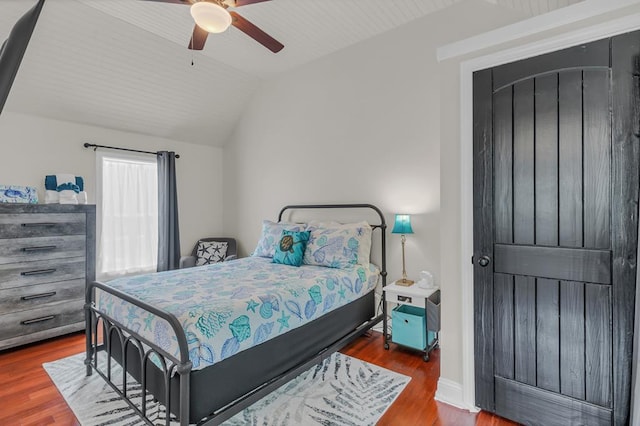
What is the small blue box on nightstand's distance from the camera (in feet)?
9.16

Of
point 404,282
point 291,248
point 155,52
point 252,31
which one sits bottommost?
point 404,282

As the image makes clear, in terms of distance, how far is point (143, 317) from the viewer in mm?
1982

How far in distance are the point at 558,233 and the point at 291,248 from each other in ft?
7.17

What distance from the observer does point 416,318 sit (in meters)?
2.81

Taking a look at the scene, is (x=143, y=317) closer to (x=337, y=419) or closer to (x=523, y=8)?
(x=337, y=419)

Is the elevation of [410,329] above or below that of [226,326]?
below

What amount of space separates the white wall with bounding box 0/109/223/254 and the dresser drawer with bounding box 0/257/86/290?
0.82 m

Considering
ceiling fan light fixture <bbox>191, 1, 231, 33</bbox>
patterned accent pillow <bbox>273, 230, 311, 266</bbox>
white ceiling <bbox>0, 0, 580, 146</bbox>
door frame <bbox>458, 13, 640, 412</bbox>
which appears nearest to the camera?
ceiling fan light fixture <bbox>191, 1, 231, 33</bbox>

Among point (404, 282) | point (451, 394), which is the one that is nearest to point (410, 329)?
point (404, 282)

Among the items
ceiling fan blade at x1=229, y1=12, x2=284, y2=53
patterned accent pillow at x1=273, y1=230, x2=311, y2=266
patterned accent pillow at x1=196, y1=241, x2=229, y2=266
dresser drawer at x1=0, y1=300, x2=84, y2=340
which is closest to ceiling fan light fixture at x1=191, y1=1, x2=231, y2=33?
ceiling fan blade at x1=229, y1=12, x2=284, y2=53

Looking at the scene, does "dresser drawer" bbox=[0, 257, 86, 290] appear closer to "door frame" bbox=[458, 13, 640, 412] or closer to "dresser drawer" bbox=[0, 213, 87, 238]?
"dresser drawer" bbox=[0, 213, 87, 238]

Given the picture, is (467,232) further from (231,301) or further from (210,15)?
(210,15)

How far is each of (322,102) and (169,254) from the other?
2.85 m

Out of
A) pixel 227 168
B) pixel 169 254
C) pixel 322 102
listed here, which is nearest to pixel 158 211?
pixel 169 254
